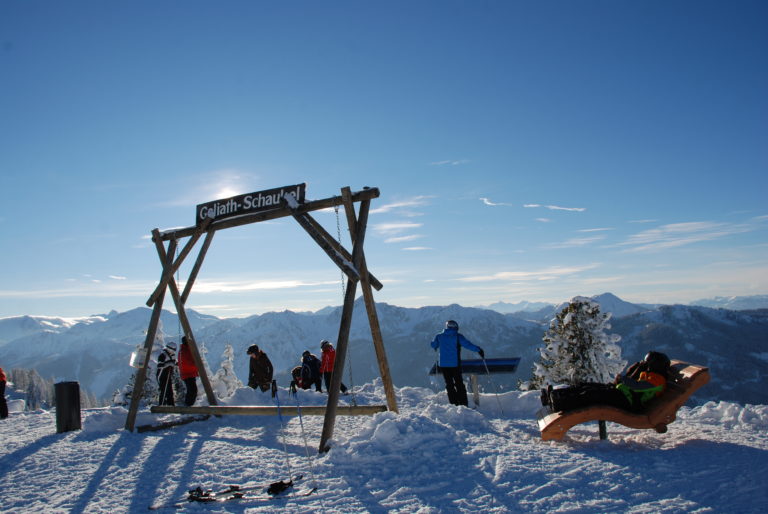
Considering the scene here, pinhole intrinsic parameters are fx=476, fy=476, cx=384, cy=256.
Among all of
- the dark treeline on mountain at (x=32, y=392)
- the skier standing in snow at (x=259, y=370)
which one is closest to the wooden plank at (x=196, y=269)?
the skier standing in snow at (x=259, y=370)

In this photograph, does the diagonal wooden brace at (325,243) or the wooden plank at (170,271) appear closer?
the diagonal wooden brace at (325,243)

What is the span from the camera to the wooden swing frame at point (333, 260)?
305 inches

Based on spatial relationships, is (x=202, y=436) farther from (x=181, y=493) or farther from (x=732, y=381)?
(x=732, y=381)

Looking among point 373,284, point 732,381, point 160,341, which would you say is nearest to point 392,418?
point 373,284

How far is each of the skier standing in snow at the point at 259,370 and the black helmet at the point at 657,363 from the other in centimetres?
980

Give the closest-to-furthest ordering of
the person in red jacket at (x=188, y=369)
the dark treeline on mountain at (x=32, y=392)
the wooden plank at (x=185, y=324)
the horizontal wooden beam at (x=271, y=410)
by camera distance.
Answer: the horizontal wooden beam at (x=271, y=410) < the wooden plank at (x=185, y=324) < the person in red jacket at (x=188, y=369) < the dark treeline on mountain at (x=32, y=392)

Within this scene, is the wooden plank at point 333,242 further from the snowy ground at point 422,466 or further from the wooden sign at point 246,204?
the snowy ground at point 422,466

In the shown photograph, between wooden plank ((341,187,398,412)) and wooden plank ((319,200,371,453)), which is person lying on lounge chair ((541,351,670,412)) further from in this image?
wooden plank ((319,200,371,453))

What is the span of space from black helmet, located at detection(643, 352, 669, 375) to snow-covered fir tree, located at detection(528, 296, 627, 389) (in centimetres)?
1546

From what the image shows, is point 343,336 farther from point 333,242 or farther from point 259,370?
point 259,370

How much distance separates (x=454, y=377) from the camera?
416 inches

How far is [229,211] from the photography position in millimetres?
9773

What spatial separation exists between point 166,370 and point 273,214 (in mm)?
6179

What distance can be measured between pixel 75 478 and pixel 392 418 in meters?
4.58
